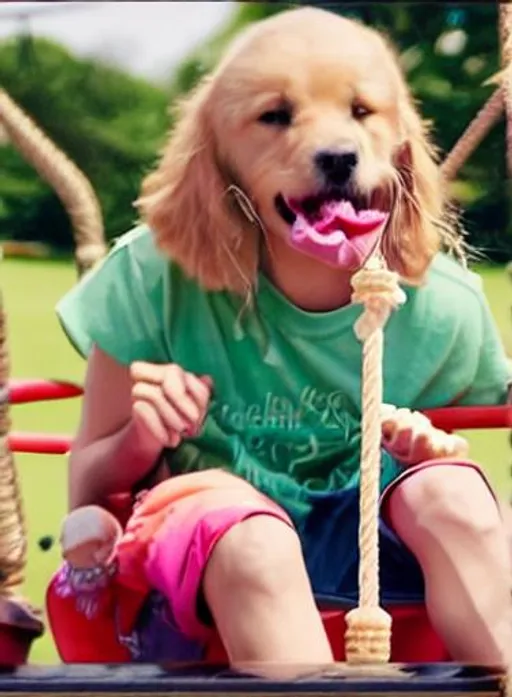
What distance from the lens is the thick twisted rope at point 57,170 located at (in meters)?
1.94

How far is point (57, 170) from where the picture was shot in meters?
1.94

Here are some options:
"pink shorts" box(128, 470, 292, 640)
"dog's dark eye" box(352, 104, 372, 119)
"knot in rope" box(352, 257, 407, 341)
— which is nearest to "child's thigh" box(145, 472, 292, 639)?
"pink shorts" box(128, 470, 292, 640)

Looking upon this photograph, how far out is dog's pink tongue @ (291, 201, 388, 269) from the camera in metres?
1.86

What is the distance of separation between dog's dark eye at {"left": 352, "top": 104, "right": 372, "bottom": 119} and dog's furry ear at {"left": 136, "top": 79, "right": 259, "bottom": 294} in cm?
17

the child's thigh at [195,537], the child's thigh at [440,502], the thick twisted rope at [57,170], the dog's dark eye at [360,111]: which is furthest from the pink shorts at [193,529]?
the dog's dark eye at [360,111]

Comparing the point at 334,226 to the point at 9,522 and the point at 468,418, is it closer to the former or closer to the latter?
the point at 468,418

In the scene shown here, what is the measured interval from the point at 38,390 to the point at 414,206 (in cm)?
51

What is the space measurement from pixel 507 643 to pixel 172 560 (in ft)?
1.33

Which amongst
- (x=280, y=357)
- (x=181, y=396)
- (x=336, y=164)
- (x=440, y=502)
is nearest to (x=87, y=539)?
(x=181, y=396)

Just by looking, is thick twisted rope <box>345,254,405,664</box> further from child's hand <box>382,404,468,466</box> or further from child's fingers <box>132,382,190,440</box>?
child's fingers <box>132,382,190,440</box>

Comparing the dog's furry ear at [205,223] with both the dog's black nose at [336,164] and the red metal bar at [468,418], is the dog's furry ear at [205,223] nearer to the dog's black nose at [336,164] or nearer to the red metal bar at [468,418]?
the dog's black nose at [336,164]

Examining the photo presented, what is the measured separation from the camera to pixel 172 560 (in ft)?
6.09

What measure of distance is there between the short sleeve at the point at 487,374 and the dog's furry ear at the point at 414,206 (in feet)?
0.29

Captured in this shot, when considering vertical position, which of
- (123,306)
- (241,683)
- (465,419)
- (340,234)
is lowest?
(241,683)
